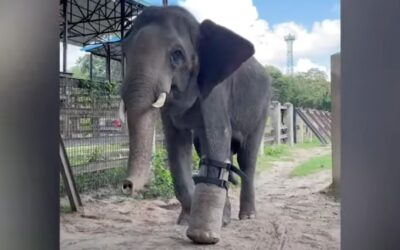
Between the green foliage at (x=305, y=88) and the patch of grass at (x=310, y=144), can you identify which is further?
the patch of grass at (x=310, y=144)

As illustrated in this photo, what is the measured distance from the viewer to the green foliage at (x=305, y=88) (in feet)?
4.07

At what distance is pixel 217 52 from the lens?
115 centimetres

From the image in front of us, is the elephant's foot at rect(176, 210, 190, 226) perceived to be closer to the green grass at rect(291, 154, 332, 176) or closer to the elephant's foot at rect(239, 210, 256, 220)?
the elephant's foot at rect(239, 210, 256, 220)

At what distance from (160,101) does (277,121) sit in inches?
29.1

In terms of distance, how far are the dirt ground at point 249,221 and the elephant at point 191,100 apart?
7cm

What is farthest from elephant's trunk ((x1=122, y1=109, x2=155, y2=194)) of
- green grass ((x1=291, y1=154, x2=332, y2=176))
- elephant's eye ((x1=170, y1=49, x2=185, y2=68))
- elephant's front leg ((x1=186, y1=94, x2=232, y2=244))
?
green grass ((x1=291, y1=154, x2=332, y2=176))

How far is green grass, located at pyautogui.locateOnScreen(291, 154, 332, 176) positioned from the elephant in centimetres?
38

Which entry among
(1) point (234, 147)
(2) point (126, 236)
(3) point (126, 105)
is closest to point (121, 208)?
(2) point (126, 236)

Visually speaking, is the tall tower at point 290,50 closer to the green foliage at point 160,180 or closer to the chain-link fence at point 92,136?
the chain-link fence at point 92,136

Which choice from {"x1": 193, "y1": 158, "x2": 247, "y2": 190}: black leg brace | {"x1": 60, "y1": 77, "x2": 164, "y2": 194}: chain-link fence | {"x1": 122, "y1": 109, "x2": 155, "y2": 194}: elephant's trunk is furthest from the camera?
{"x1": 60, "y1": 77, "x2": 164, "y2": 194}: chain-link fence

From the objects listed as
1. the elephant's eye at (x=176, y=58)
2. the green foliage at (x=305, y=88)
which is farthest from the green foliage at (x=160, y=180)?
the elephant's eye at (x=176, y=58)

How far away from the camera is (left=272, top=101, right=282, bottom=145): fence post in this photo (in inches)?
59.3
